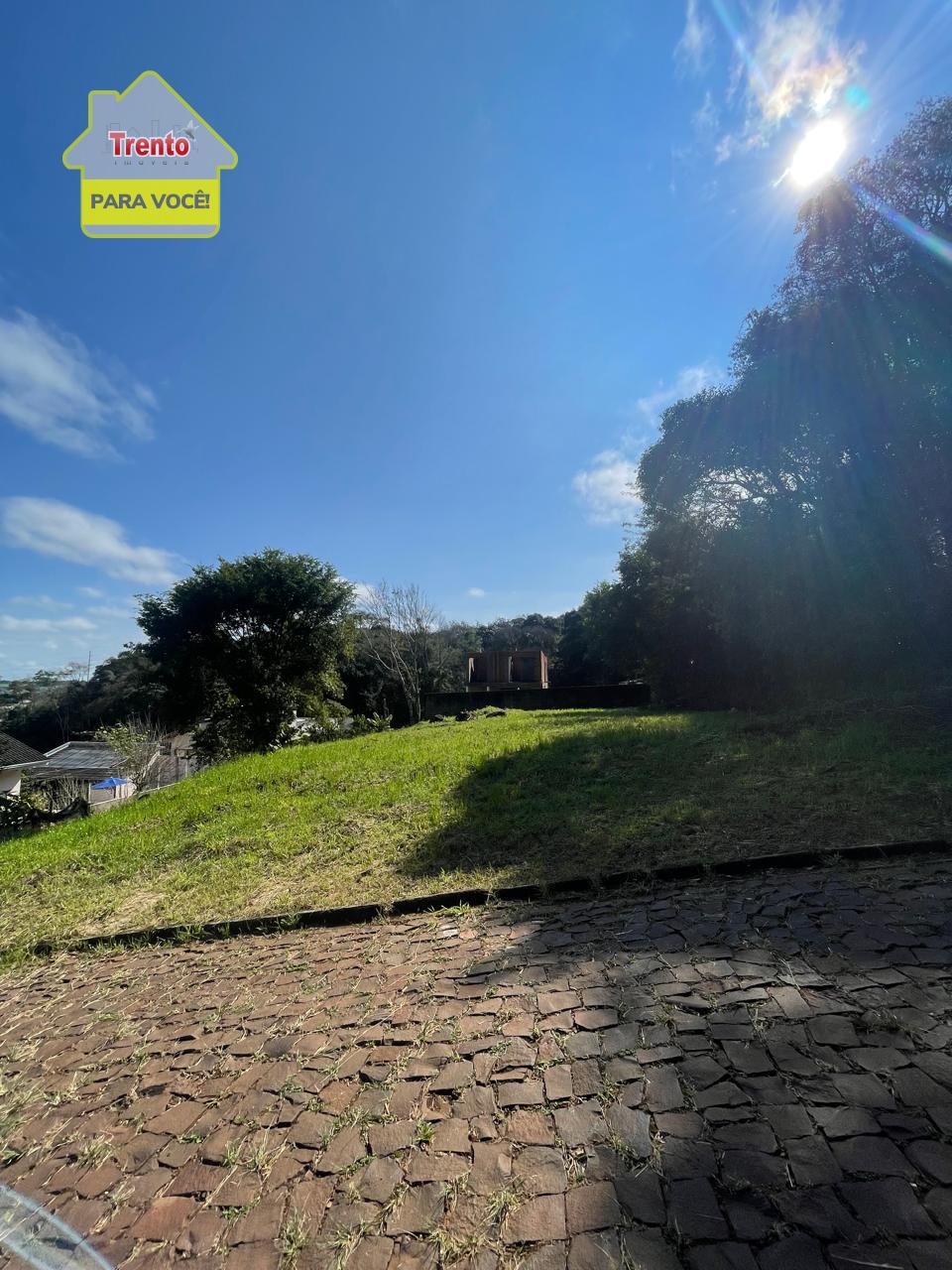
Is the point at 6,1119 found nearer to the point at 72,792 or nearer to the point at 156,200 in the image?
the point at 156,200

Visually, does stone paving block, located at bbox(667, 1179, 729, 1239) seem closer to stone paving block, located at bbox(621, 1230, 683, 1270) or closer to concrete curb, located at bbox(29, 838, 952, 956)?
stone paving block, located at bbox(621, 1230, 683, 1270)

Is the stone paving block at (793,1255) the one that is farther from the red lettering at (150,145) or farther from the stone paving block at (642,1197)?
the red lettering at (150,145)

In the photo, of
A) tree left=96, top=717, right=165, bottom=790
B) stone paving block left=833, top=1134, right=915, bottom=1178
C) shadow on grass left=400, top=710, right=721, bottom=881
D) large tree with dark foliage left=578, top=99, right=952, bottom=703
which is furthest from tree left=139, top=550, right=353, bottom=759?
stone paving block left=833, top=1134, right=915, bottom=1178

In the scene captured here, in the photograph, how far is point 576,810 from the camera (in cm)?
420

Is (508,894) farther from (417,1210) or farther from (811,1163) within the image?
(811,1163)

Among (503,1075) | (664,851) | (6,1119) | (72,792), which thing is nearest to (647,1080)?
(503,1075)

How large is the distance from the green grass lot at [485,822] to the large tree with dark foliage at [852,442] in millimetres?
1559

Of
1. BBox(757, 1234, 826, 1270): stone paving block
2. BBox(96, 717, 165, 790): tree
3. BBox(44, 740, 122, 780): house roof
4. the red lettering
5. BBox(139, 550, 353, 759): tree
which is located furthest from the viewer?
BBox(44, 740, 122, 780): house roof

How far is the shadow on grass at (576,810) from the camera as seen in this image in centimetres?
332

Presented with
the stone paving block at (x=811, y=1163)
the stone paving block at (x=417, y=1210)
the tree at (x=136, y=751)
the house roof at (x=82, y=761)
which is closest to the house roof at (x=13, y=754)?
the house roof at (x=82, y=761)

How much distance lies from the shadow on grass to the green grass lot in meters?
0.02

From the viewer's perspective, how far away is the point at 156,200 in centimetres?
480

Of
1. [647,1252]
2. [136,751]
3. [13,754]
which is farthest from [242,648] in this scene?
[647,1252]

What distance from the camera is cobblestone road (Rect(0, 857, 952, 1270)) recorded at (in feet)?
3.54
